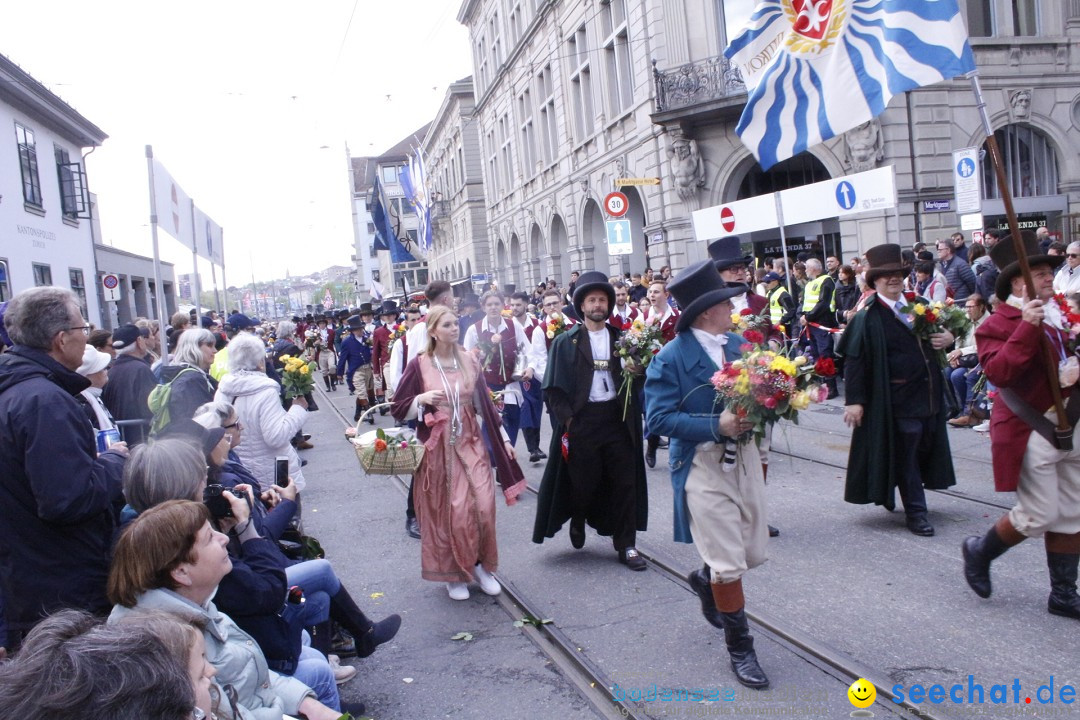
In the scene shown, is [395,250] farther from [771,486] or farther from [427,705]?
[427,705]

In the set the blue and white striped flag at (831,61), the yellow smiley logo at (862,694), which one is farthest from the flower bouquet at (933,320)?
the yellow smiley logo at (862,694)

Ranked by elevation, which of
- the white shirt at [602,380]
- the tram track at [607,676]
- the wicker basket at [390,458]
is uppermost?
the white shirt at [602,380]

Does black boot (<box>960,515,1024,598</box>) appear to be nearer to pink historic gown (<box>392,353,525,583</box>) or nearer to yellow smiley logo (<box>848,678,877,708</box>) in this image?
yellow smiley logo (<box>848,678,877,708</box>)

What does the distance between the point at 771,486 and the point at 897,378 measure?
75.9 inches

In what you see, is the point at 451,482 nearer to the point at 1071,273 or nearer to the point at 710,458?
the point at 710,458

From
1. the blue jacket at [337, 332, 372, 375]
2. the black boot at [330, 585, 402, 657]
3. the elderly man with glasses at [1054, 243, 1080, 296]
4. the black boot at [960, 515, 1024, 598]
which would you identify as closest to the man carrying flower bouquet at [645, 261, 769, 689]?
the black boot at [960, 515, 1024, 598]

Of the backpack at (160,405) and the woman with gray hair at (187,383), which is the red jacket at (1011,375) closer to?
the woman with gray hair at (187,383)

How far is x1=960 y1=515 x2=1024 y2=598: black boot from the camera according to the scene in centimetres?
445

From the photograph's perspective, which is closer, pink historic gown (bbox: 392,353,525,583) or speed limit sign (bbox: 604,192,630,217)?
pink historic gown (bbox: 392,353,525,583)

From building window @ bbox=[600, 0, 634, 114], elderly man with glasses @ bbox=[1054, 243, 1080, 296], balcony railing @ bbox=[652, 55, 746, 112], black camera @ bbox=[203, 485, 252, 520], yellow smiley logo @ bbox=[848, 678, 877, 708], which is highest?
building window @ bbox=[600, 0, 634, 114]

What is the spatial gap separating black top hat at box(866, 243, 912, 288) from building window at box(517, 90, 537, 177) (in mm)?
30615

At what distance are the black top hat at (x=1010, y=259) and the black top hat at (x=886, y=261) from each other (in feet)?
3.65

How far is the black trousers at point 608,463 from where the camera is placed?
584cm

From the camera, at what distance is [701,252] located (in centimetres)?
2245
